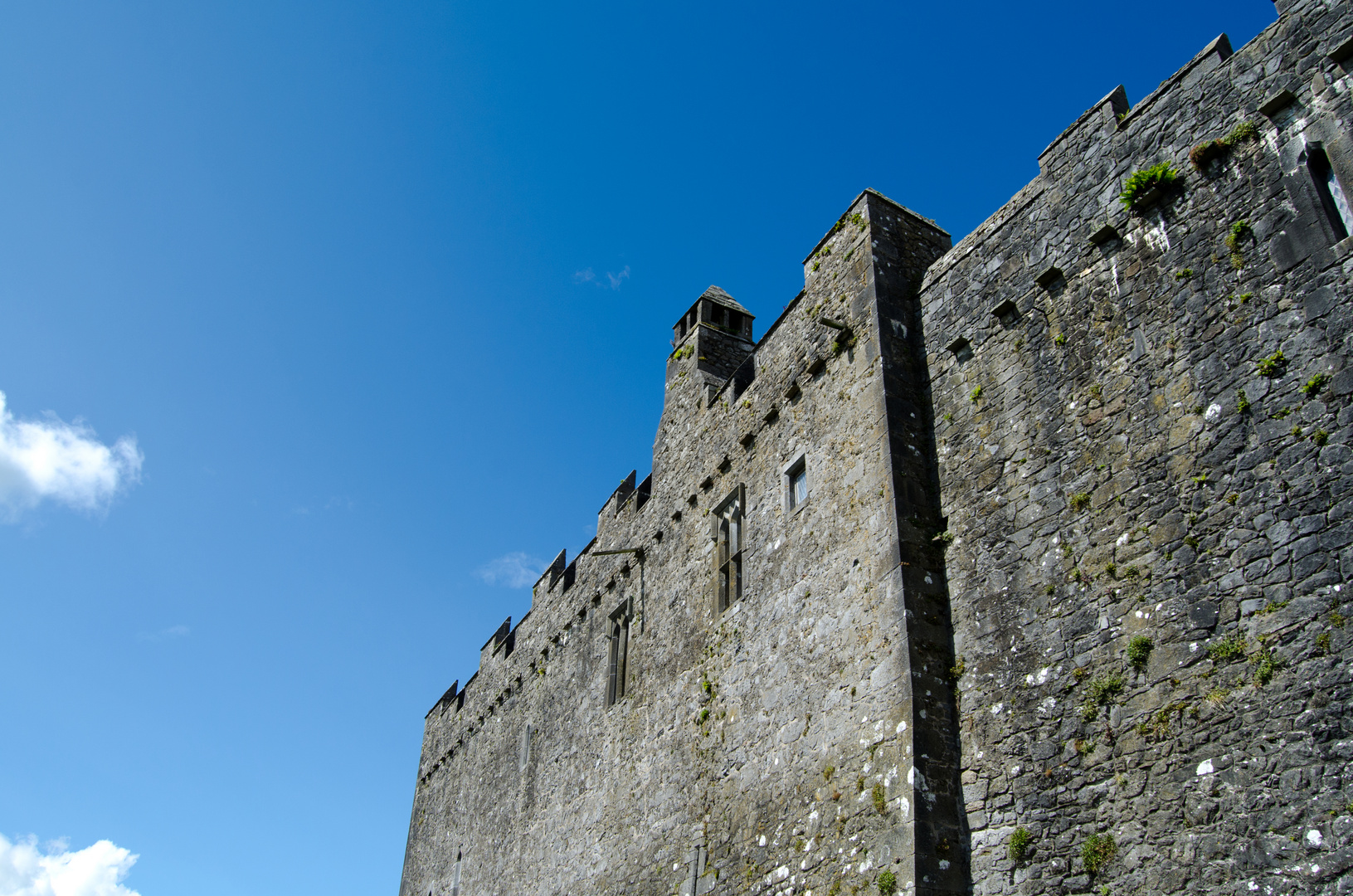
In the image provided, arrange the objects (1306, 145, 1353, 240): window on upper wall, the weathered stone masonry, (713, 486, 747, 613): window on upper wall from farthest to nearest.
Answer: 1. (713, 486, 747, 613): window on upper wall
2. (1306, 145, 1353, 240): window on upper wall
3. the weathered stone masonry

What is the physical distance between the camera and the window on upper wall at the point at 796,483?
11.6 m

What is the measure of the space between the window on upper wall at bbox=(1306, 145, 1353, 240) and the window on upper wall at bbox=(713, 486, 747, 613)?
7283 millimetres

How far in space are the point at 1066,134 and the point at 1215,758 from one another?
5.99m

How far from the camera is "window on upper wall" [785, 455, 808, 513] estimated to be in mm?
11564

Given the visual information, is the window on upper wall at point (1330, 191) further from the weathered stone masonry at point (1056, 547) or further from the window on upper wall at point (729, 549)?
the window on upper wall at point (729, 549)

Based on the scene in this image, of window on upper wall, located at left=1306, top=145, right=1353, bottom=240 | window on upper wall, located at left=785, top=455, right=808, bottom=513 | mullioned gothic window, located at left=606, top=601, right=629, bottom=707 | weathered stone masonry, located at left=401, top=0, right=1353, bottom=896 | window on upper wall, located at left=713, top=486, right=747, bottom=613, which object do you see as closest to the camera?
weathered stone masonry, located at left=401, top=0, right=1353, bottom=896

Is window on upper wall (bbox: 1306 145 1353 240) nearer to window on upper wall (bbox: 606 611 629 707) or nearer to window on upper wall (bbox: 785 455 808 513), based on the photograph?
window on upper wall (bbox: 785 455 808 513)

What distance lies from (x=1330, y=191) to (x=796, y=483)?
20.5 feet

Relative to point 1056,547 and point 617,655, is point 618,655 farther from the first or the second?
point 1056,547

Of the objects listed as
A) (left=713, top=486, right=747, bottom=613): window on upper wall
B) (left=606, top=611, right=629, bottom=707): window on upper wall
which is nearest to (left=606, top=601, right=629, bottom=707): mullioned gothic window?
(left=606, top=611, right=629, bottom=707): window on upper wall

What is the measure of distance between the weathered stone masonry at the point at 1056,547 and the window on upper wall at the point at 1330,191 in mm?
24

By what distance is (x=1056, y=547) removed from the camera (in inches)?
323

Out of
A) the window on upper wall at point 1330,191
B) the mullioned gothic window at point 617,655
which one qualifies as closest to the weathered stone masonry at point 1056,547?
the window on upper wall at point 1330,191

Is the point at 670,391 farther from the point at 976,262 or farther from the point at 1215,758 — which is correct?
the point at 1215,758
